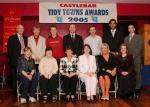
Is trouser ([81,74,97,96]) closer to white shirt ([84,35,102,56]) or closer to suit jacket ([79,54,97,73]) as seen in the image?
suit jacket ([79,54,97,73])

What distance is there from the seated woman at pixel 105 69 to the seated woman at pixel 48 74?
91 cm

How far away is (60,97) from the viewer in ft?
20.8

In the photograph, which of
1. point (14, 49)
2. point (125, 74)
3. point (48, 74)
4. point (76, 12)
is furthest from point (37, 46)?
point (76, 12)

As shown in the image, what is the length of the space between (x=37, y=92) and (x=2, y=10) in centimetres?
342

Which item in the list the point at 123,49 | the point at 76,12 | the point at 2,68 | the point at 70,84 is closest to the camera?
the point at 70,84

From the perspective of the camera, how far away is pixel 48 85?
5.95 metres

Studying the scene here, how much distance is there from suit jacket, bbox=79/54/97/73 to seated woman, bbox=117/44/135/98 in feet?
1.75

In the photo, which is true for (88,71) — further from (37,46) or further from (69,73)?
(37,46)

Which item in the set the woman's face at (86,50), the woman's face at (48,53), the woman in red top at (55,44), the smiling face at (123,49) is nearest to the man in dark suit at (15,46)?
the woman in red top at (55,44)

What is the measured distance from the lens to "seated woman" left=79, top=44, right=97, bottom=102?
5902 mm

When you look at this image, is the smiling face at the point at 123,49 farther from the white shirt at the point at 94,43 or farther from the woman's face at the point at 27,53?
the woman's face at the point at 27,53

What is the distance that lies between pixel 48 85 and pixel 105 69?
3.91 feet

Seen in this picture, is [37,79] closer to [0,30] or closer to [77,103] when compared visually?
[77,103]

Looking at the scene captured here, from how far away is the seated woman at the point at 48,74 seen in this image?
589 cm
